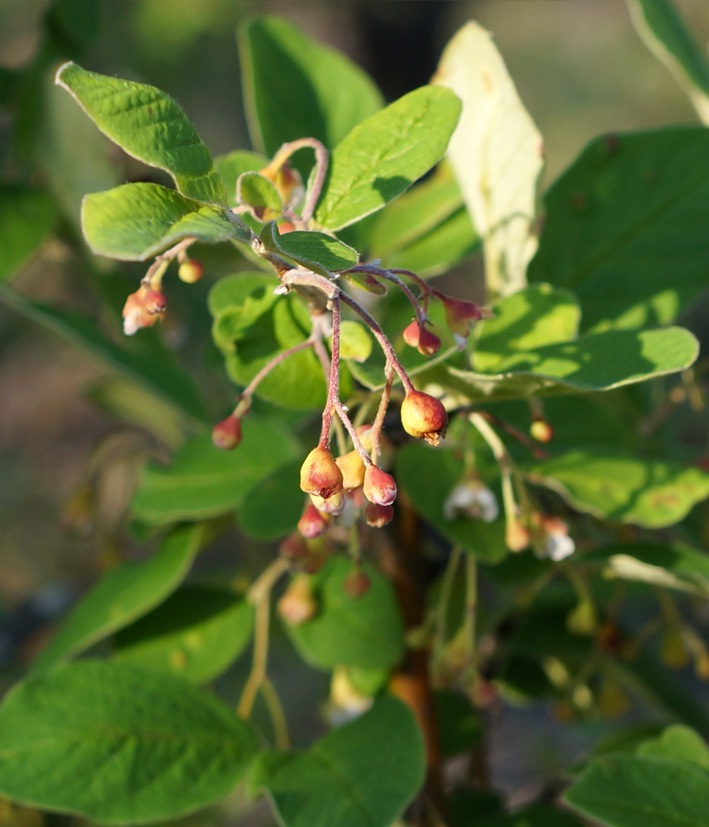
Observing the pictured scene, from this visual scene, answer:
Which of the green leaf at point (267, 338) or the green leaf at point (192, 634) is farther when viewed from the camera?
the green leaf at point (192, 634)

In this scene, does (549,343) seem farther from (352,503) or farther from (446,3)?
(446,3)

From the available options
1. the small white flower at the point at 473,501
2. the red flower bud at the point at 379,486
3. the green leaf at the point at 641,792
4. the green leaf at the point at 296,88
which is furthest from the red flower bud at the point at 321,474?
the green leaf at the point at 296,88

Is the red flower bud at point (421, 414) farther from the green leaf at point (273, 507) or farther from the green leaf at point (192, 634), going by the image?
the green leaf at point (192, 634)

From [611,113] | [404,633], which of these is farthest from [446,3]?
[404,633]

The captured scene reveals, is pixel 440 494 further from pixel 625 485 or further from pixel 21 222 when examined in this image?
pixel 21 222

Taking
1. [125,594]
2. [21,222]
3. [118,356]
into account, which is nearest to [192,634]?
[125,594]
